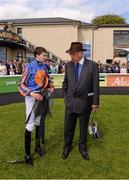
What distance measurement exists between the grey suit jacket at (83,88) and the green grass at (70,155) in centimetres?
95

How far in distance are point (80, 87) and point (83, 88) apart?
0.06 m

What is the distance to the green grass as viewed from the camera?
20.6 feet

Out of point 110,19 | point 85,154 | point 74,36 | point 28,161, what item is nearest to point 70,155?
point 85,154

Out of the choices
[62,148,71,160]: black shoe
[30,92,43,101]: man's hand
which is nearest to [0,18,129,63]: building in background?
[62,148,71,160]: black shoe

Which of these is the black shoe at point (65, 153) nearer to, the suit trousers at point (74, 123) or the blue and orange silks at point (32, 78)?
the suit trousers at point (74, 123)

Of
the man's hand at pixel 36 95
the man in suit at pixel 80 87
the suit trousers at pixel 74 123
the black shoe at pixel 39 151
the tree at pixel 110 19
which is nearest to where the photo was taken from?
the man's hand at pixel 36 95

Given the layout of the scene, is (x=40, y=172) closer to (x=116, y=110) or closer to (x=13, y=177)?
(x=13, y=177)

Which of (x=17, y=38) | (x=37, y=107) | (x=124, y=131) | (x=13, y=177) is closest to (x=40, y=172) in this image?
(x=13, y=177)

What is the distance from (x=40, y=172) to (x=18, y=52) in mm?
37482

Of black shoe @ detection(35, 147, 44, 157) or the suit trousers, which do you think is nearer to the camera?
the suit trousers

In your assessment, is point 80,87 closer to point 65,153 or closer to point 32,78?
point 32,78

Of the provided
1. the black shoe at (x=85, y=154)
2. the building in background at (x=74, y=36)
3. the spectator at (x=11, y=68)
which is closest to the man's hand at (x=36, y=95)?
the black shoe at (x=85, y=154)

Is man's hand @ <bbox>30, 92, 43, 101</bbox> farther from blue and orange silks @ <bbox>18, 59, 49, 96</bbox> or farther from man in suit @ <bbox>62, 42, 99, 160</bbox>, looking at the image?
man in suit @ <bbox>62, 42, 99, 160</bbox>

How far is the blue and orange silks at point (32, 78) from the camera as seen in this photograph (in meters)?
6.66
